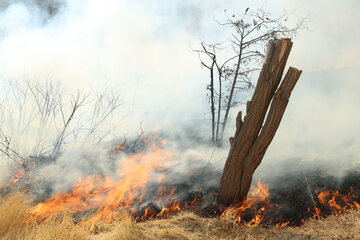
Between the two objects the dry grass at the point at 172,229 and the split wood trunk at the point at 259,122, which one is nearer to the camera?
the dry grass at the point at 172,229

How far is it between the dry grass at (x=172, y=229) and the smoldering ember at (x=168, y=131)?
0.02 m

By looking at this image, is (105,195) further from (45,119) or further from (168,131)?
(168,131)

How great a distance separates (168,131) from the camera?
6.54 meters

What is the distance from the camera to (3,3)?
24.0ft

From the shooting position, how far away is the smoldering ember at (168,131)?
3488mm

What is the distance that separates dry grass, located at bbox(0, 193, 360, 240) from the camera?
2997 millimetres

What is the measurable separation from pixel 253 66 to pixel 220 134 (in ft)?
4.61

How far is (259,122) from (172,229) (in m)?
1.46

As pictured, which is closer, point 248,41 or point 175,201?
point 175,201

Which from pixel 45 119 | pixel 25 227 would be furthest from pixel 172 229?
pixel 45 119

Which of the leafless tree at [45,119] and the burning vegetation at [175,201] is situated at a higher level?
the leafless tree at [45,119]

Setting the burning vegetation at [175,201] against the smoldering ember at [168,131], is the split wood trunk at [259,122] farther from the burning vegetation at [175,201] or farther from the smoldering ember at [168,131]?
the burning vegetation at [175,201]

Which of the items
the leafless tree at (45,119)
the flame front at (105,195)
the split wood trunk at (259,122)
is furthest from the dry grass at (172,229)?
the leafless tree at (45,119)

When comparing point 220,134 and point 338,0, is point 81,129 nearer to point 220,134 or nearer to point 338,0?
point 220,134
